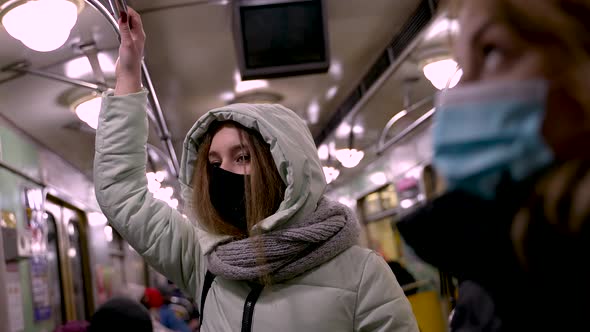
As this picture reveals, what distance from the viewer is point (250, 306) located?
1388 mm

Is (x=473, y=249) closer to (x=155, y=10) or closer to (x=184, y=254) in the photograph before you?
(x=184, y=254)

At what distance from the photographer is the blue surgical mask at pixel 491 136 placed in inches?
20.5

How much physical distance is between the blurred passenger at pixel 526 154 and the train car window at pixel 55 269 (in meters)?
6.49

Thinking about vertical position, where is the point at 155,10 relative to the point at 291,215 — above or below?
above

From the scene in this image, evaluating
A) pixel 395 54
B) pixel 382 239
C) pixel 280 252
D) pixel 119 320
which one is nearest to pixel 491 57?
pixel 280 252

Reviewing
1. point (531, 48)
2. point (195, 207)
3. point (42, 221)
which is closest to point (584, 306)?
point (531, 48)

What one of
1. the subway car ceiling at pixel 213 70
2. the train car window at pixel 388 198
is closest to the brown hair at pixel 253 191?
the subway car ceiling at pixel 213 70

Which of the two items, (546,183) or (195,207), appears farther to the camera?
(195,207)

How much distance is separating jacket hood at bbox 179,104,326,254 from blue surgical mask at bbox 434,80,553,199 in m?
0.85

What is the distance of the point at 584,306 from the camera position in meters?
0.54

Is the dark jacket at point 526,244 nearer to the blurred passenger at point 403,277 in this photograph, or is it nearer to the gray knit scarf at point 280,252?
the gray knit scarf at point 280,252

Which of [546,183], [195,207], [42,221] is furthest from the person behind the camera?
[42,221]

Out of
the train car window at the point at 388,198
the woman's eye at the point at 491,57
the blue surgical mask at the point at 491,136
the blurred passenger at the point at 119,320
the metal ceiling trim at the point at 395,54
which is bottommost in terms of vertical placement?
the blurred passenger at the point at 119,320

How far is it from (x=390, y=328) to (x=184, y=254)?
0.50m
